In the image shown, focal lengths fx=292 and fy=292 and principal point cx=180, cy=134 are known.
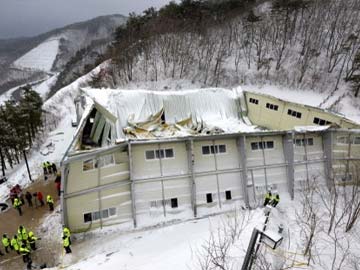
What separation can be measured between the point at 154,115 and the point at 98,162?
288 inches

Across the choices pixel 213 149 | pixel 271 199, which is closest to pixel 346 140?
pixel 271 199

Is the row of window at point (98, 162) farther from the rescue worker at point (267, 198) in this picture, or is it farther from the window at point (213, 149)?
the rescue worker at point (267, 198)

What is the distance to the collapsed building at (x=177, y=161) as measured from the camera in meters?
14.7

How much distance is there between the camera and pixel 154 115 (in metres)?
21.0

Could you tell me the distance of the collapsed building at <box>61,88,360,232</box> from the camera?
48.3 ft

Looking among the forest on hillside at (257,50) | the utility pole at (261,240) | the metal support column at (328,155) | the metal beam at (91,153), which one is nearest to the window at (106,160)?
the metal beam at (91,153)

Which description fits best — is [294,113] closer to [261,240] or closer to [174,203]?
[174,203]

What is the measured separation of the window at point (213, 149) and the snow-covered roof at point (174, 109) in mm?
3863

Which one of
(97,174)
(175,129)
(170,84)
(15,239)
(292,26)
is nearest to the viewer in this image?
(15,239)

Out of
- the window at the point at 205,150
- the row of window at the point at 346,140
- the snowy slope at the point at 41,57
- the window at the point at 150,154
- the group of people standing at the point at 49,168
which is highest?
the snowy slope at the point at 41,57

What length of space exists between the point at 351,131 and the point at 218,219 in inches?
369

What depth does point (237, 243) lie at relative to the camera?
36.0ft

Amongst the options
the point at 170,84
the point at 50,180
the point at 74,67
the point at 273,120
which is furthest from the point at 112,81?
the point at 74,67

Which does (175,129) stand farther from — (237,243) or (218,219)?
(237,243)
